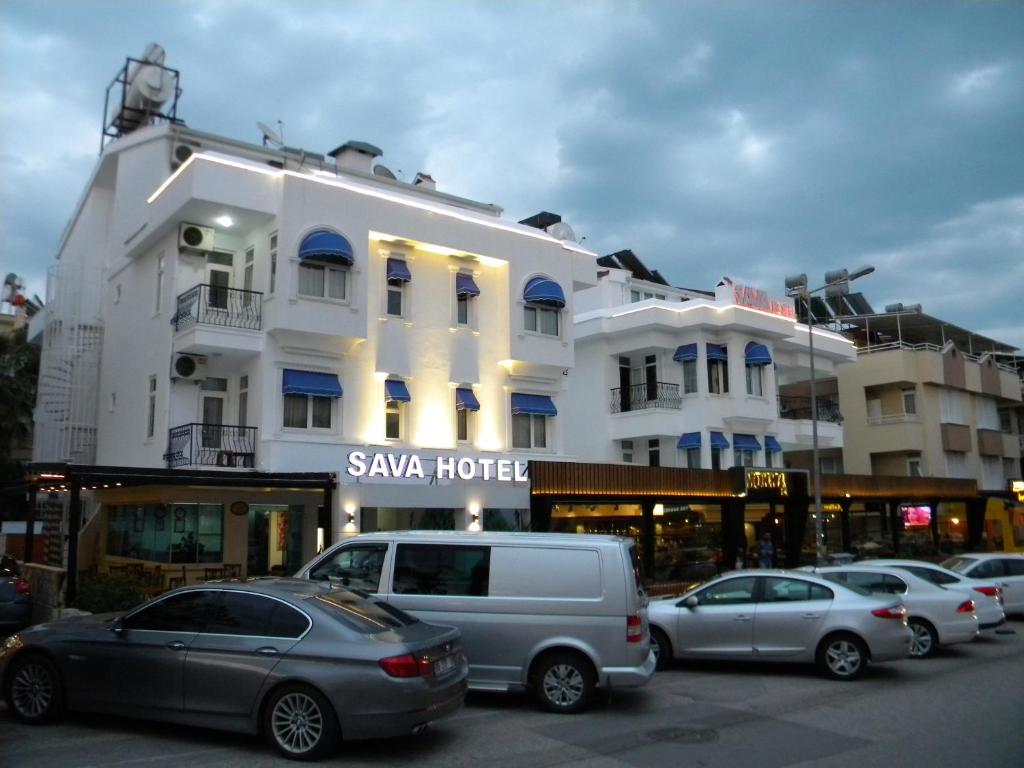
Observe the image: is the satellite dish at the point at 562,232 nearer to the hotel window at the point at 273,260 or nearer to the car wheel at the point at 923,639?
the hotel window at the point at 273,260

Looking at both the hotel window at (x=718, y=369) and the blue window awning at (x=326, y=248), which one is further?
the hotel window at (x=718, y=369)

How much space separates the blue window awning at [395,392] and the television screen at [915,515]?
24.4m

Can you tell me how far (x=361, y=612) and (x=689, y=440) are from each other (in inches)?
899

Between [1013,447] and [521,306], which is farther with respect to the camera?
[1013,447]

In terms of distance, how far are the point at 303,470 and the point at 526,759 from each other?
13955mm

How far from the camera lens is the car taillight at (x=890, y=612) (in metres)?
12.3

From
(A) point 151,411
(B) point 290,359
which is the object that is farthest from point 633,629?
(A) point 151,411

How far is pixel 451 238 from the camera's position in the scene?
24.8m

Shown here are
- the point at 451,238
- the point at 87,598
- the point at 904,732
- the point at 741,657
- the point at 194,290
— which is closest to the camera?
the point at 904,732

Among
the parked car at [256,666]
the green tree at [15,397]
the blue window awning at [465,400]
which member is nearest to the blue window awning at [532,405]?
the blue window awning at [465,400]

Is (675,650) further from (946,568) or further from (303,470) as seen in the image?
(303,470)

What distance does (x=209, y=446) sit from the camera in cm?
2125

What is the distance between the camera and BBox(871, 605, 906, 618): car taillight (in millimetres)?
12273

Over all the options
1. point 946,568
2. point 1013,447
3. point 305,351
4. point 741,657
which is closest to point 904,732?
point 741,657
